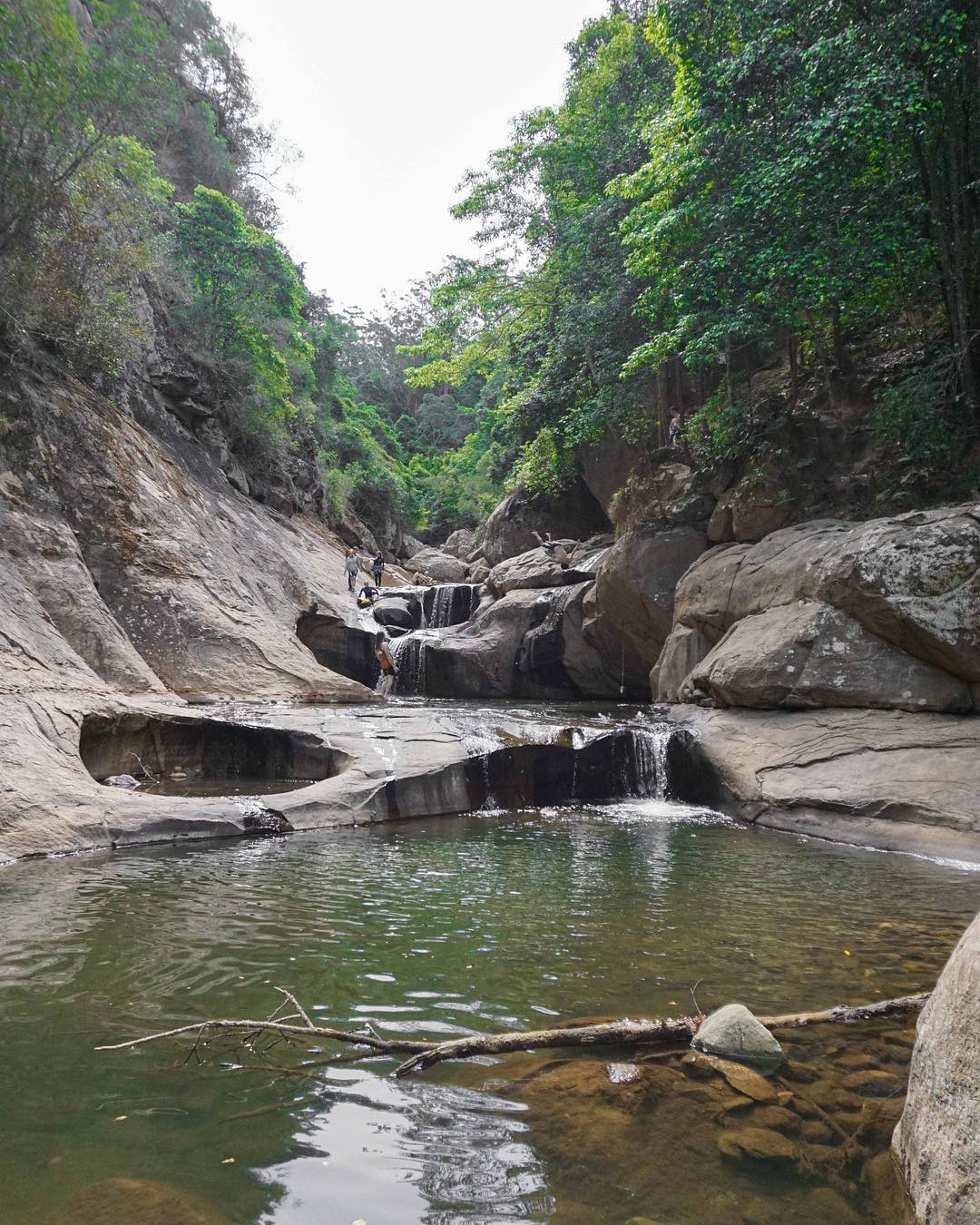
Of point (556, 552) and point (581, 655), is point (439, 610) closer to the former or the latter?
point (556, 552)

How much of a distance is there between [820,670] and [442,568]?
2260cm

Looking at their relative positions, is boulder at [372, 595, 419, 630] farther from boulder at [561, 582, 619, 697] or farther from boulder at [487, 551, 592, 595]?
boulder at [561, 582, 619, 697]

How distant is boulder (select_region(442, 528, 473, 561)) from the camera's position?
34.9m

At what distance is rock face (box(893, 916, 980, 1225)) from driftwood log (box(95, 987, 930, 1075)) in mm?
979

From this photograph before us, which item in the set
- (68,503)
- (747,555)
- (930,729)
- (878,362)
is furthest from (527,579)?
(930,729)

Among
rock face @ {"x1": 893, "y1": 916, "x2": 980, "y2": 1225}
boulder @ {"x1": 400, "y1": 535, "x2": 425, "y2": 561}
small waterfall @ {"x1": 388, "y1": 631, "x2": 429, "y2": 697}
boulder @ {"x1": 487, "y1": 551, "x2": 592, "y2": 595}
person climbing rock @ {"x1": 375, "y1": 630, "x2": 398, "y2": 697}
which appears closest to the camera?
rock face @ {"x1": 893, "y1": 916, "x2": 980, "y2": 1225}

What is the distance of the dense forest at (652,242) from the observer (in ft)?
33.0

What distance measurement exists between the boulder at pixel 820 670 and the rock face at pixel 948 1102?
7510mm

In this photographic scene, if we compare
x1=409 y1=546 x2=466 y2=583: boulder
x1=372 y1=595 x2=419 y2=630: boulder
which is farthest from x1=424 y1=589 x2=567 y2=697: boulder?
x1=409 y1=546 x2=466 y2=583: boulder

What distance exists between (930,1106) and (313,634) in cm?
1739

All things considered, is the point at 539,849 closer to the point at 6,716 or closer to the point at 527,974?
the point at 527,974

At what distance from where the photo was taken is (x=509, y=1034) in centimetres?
296

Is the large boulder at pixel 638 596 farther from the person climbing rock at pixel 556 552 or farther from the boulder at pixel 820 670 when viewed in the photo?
the person climbing rock at pixel 556 552

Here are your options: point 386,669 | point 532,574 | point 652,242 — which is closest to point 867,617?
point 652,242
